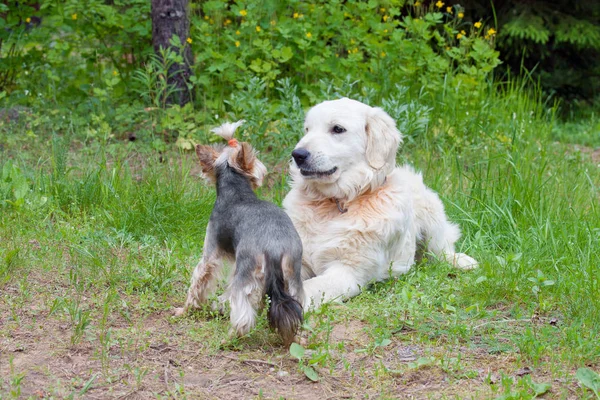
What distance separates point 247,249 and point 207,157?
701 mm

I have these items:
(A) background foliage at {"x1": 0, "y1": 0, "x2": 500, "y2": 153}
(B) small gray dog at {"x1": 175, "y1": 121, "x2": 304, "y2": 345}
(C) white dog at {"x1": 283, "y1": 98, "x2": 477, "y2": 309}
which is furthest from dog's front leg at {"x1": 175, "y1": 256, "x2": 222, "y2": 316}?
(A) background foliage at {"x1": 0, "y1": 0, "x2": 500, "y2": 153}

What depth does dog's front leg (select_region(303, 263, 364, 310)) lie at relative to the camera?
14.1 ft

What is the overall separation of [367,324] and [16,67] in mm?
6073

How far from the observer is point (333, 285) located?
4398mm

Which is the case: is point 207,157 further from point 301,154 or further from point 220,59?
point 220,59

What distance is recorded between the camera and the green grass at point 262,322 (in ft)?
11.0

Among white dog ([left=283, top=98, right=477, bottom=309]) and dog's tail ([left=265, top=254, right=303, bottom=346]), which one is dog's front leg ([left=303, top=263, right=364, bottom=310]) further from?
dog's tail ([left=265, top=254, right=303, bottom=346])

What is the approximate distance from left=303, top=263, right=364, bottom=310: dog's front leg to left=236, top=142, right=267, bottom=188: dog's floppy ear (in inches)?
30.2

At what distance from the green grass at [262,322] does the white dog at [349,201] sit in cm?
19

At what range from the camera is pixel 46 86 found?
26.9ft

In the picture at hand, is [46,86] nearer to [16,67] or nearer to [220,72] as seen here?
[16,67]

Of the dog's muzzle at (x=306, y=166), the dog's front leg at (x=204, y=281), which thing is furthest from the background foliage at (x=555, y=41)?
the dog's front leg at (x=204, y=281)

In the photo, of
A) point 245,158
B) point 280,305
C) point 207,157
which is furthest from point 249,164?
point 280,305

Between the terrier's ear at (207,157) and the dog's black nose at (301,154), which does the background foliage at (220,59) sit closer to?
the dog's black nose at (301,154)
